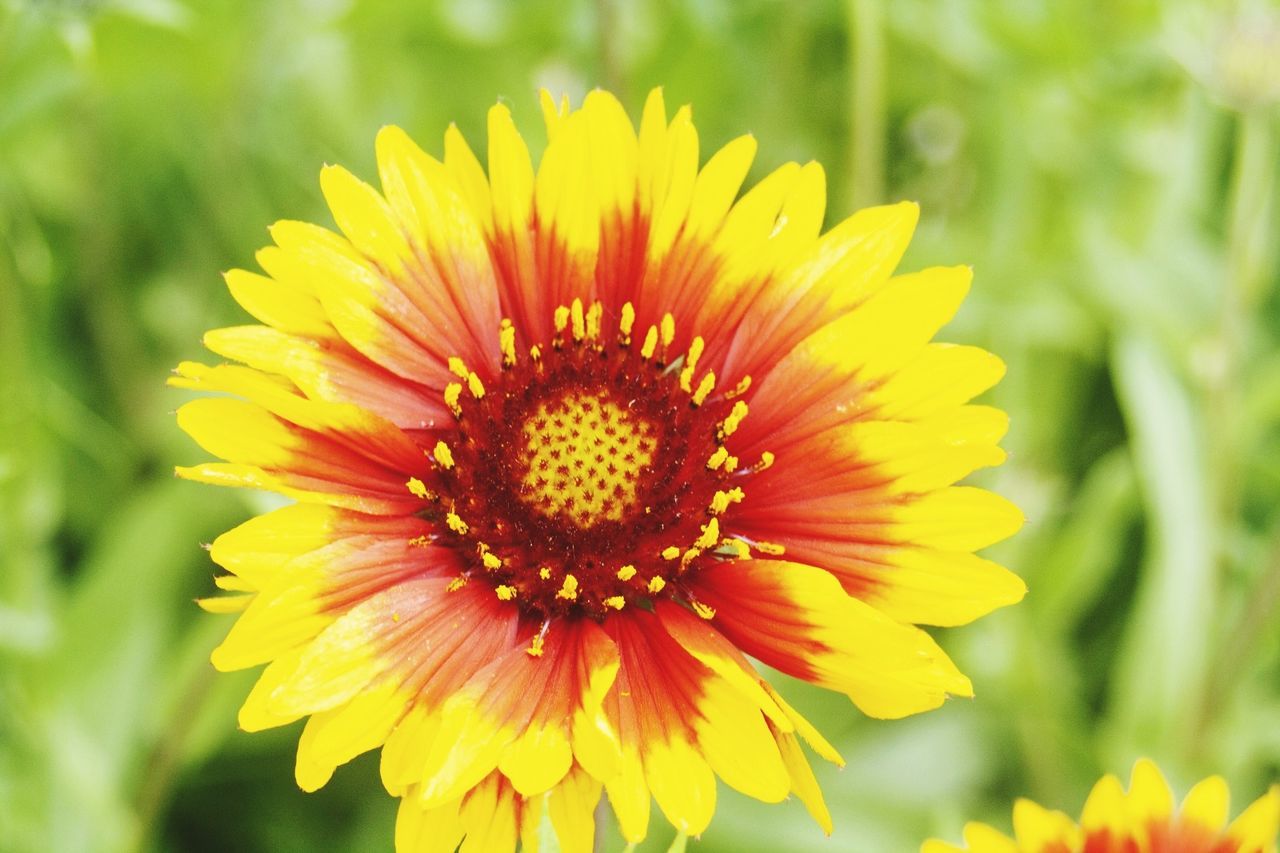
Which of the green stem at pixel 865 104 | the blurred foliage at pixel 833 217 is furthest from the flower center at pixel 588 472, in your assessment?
the green stem at pixel 865 104

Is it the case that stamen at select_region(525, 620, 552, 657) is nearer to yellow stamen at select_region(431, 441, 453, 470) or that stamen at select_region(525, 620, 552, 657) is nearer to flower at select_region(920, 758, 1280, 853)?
yellow stamen at select_region(431, 441, 453, 470)

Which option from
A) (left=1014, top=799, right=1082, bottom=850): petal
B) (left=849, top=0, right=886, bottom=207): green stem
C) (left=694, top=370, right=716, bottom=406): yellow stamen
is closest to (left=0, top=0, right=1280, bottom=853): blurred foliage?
(left=849, top=0, right=886, bottom=207): green stem

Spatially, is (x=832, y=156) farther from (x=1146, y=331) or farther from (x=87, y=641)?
(x=87, y=641)

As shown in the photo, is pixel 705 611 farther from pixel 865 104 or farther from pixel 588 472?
pixel 865 104

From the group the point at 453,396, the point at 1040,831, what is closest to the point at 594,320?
the point at 453,396

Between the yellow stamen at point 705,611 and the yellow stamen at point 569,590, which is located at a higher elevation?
the yellow stamen at point 705,611

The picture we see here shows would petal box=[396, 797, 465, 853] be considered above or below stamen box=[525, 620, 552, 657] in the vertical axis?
below

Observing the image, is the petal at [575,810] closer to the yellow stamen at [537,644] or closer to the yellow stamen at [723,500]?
the yellow stamen at [537,644]
